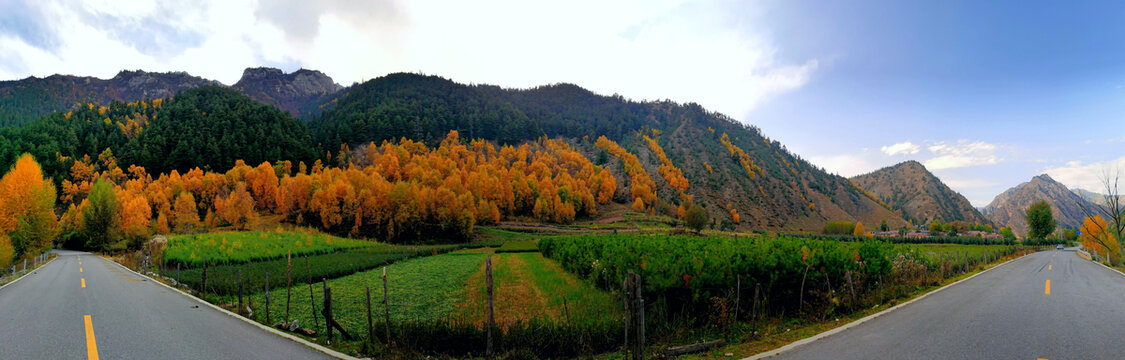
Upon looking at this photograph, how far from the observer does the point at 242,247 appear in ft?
159

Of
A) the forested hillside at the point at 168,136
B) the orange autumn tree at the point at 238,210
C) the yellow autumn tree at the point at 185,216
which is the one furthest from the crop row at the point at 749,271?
the forested hillside at the point at 168,136

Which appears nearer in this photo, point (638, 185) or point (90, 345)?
point (90, 345)

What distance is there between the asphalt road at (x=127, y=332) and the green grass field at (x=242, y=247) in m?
17.9

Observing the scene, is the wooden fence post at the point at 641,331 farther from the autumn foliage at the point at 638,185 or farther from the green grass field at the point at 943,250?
the autumn foliage at the point at 638,185

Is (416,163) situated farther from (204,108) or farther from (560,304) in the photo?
(560,304)

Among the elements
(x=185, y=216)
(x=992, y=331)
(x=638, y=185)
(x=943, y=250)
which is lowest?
(x=943, y=250)

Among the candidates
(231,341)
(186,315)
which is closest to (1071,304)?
(231,341)

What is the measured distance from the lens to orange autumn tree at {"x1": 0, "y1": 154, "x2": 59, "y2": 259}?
45125 mm

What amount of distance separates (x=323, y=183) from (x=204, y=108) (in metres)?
112

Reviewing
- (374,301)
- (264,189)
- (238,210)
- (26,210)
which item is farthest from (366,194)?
(374,301)

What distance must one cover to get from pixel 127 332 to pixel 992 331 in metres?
23.6

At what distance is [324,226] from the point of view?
9269cm

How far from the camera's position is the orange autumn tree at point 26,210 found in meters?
45.1

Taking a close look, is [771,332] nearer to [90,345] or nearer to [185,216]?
[90,345]
